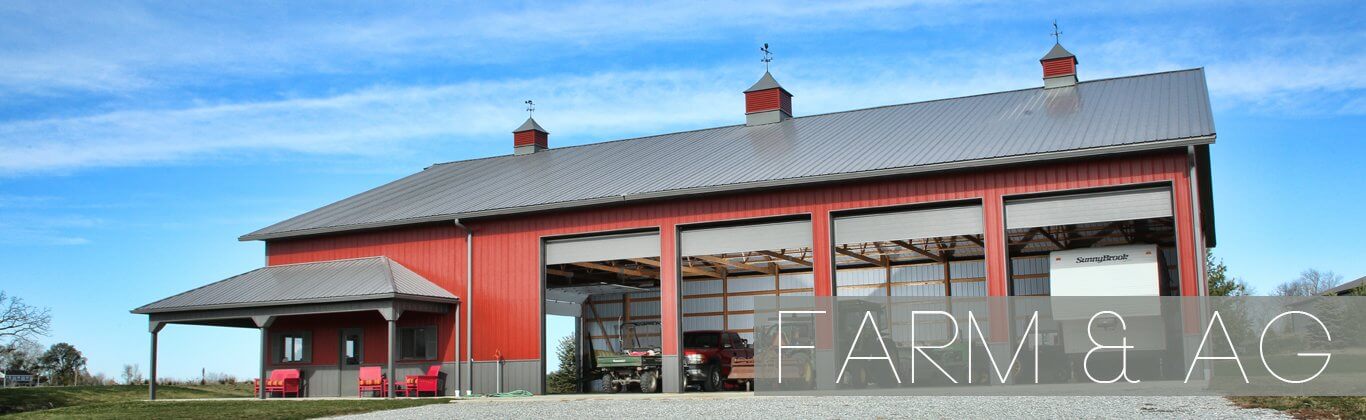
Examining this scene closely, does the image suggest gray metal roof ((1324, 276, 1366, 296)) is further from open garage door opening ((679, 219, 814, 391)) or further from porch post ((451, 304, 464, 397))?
porch post ((451, 304, 464, 397))

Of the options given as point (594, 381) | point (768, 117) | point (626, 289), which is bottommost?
point (594, 381)

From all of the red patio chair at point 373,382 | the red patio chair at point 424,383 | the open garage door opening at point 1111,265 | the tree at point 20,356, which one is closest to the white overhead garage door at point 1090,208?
the open garage door opening at point 1111,265

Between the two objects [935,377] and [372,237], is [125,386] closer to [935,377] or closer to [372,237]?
[372,237]

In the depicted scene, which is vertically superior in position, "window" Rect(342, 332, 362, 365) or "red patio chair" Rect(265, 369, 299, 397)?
"window" Rect(342, 332, 362, 365)

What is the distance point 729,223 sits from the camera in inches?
943

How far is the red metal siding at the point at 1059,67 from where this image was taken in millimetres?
28766

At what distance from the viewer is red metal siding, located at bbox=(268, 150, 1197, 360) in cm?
2045

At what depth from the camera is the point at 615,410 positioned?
59.6 feet

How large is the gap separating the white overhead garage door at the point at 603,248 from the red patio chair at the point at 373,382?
5.03 metres

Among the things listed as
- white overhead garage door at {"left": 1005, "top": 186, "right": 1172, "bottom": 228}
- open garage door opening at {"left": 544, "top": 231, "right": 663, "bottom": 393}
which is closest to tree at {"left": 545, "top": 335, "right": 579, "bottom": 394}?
open garage door opening at {"left": 544, "top": 231, "right": 663, "bottom": 393}

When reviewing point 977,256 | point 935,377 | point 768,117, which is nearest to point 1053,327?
point 977,256

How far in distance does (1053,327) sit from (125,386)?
85.0ft

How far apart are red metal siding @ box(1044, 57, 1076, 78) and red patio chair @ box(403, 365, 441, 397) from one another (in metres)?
16.3

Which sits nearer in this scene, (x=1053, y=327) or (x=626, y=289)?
(x=1053, y=327)
